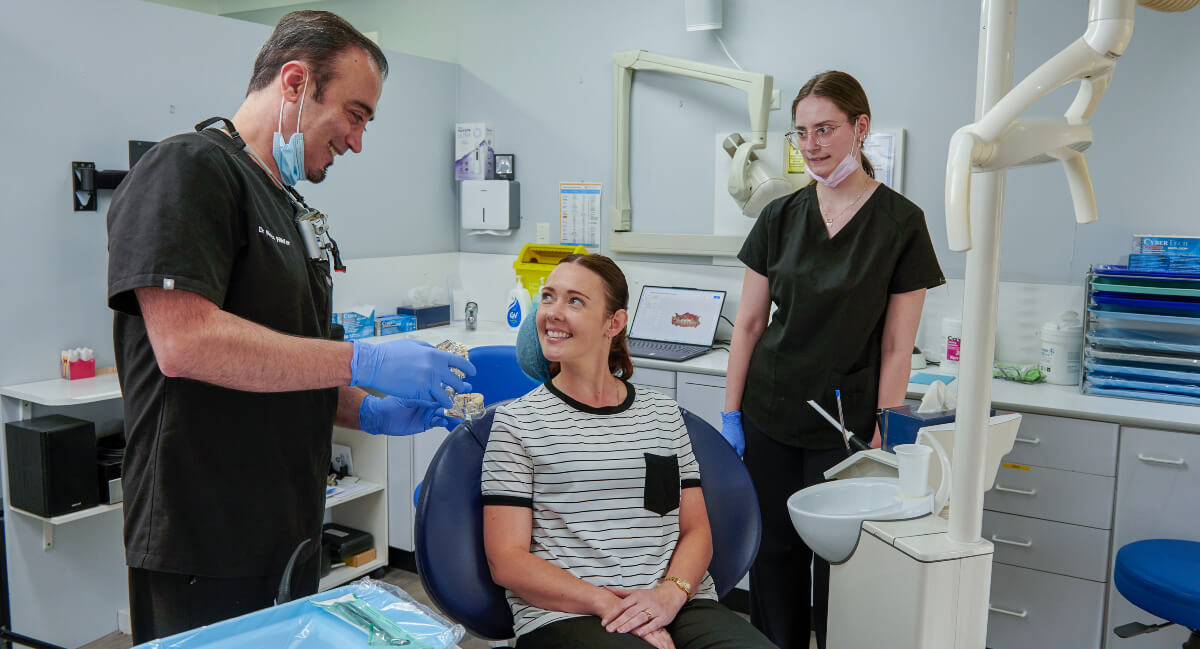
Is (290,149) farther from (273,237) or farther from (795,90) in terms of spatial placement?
(795,90)

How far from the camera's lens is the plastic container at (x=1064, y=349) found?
8.99 feet

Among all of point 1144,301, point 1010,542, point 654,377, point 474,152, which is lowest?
point 1010,542

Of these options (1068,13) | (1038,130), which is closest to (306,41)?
(1038,130)

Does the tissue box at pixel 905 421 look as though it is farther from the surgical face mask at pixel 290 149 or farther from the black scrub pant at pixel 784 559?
the surgical face mask at pixel 290 149

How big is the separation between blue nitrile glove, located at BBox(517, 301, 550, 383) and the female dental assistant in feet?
2.09

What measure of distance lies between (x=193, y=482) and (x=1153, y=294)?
8.39 ft

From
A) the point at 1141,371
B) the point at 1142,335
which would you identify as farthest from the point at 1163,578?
the point at 1142,335

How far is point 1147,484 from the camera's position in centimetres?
235

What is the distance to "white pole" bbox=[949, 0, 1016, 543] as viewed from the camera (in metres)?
1.15

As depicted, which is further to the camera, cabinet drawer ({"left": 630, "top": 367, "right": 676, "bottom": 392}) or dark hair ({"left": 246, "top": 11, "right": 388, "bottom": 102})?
cabinet drawer ({"left": 630, "top": 367, "right": 676, "bottom": 392})

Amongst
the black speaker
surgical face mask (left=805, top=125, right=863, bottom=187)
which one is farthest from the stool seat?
the black speaker

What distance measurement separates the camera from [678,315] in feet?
11.1

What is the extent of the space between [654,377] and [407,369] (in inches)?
67.7

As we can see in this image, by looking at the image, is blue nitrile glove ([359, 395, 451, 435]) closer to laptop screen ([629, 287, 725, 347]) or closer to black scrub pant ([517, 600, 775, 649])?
black scrub pant ([517, 600, 775, 649])
